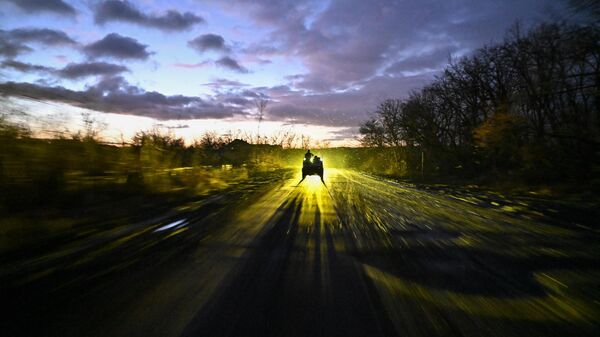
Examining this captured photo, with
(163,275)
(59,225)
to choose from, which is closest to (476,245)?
(163,275)

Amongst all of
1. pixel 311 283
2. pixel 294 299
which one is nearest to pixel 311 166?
pixel 311 283

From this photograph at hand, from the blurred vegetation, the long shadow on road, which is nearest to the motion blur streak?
the long shadow on road

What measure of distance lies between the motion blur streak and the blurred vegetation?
39.1 feet

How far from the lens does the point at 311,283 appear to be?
4.00 metres

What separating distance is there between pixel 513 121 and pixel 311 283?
83.6 ft

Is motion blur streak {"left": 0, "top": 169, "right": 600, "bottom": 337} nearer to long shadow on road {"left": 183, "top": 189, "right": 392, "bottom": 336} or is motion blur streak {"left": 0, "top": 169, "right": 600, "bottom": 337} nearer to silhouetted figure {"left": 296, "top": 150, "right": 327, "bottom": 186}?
long shadow on road {"left": 183, "top": 189, "right": 392, "bottom": 336}

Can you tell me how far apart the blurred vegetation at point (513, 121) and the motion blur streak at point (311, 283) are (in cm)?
1191

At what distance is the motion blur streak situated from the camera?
2.98 metres

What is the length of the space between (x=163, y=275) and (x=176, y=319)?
4.34 feet

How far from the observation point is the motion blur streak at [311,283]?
2977 millimetres

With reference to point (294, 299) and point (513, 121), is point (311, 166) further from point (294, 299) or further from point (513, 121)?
point (294, 299)

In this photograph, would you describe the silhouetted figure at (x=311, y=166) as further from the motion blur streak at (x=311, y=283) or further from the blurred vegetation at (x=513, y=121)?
the motion blur streak at (x=311, y=283)

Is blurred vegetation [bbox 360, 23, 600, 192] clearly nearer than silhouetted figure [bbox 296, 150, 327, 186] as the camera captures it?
Yes

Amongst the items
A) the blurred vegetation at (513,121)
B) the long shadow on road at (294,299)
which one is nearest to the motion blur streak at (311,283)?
the long shadow on road at (294,299)
